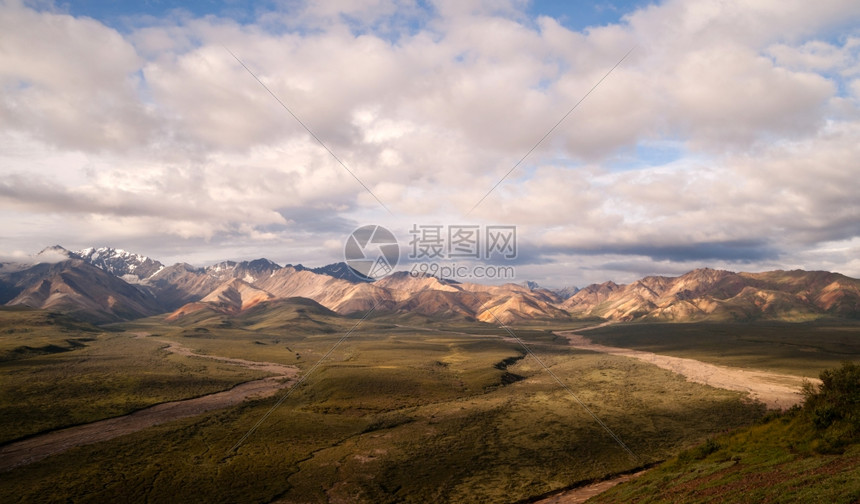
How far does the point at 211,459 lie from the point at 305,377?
49.7 m

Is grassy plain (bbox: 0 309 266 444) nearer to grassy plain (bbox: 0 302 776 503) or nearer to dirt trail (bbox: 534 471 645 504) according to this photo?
grassy plain (bbox: 0 302 776 503)

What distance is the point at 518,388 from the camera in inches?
3066

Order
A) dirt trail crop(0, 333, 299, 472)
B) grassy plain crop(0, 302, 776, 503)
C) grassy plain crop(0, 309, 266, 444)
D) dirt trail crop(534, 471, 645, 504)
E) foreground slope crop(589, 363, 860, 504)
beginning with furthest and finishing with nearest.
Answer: grassy plain crop(0, 309, 266, 444)
dirt trail crop(0, 333, 299, 472)
grassy plain crop(0, 302, 776, 503)
dirt trail crop(534, 471, 645, 504)
foreground slope crop(589, 363, 860, 504)

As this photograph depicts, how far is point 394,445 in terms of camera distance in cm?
4547

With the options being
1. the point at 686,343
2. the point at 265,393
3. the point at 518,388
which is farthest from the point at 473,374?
the point at 686,343

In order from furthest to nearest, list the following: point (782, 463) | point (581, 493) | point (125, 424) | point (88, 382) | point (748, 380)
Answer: point (748, 380)
point (88, 382)
point (125, 424)
point (581, 493)
point (782, 463)

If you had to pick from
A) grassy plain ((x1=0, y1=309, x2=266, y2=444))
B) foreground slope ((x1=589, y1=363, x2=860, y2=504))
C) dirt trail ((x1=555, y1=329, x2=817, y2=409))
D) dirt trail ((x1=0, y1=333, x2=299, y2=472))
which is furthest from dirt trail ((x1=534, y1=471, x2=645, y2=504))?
grassy plain ((x1=0, y1=309, x2=266, y2=444))

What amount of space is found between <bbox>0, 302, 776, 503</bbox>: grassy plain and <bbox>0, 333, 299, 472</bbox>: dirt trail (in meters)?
2.72

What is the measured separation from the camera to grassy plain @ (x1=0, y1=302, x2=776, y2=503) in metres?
34.9

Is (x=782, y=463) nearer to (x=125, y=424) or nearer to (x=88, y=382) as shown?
(x=125, y=424)

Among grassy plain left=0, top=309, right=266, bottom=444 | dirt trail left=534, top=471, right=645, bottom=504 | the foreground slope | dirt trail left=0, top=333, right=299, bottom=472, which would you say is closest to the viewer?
the foreground slope

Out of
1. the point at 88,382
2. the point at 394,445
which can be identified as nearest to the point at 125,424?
the point at 88,382

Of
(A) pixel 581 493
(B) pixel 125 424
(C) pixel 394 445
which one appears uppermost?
(A) pixel 581 493

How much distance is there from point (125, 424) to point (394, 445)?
35.2m
